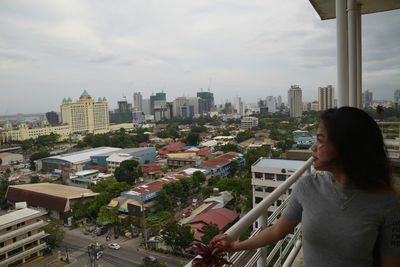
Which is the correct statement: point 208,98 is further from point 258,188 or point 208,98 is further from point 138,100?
point 258,188

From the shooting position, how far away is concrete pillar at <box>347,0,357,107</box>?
1.18 m

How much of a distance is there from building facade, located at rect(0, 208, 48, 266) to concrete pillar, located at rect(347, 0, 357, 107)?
5.15 meters

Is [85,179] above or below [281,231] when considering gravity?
below

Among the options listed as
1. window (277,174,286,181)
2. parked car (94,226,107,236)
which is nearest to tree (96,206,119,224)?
parked car (94,226,107,236)

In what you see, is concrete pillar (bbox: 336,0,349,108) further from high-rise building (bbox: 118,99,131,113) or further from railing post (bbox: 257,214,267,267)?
high-rise building (bbox: 118,99,131,113)

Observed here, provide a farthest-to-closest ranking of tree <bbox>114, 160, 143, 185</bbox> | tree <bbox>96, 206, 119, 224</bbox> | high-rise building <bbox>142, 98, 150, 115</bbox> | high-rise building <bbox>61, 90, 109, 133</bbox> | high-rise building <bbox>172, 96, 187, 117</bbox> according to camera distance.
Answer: high-rise building <bbox>142, 98, 150, 115</bbox>
high-rise building <bbox>172, 96, 187, 117</bbox>
high-rise building <bbox>61, 90, 109, 133</bbox>
tree <bbox>114, 160, 143, 185</bbox>
tree <bbox>96, 206, 119, 224</bbox>

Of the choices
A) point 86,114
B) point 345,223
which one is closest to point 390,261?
point 345,223

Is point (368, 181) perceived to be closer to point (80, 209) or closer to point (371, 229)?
point (371, 229)

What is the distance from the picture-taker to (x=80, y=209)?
21.4ft

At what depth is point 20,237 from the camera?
482 cm

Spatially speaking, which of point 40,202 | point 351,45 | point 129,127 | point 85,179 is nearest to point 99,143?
point 85,179

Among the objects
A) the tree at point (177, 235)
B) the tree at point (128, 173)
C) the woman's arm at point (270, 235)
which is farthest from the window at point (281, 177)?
the tree at point (128, 173)

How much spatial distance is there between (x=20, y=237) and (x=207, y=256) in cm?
575

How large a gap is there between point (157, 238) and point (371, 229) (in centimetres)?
512
